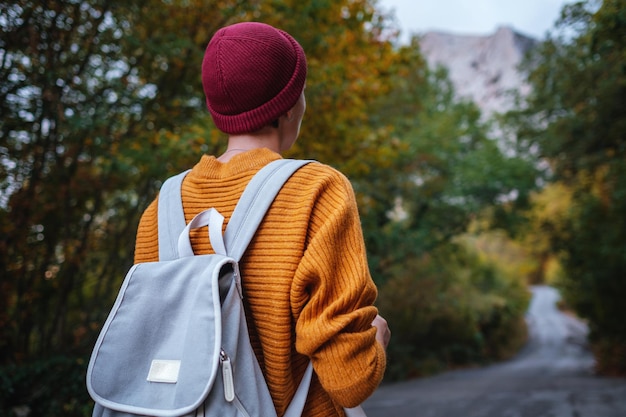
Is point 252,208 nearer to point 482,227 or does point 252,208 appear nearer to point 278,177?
point 278,177

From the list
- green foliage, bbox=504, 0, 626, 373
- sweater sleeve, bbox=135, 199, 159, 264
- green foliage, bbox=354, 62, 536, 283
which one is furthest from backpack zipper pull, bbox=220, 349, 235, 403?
green foliage, bbox=354, 62, 536, 283

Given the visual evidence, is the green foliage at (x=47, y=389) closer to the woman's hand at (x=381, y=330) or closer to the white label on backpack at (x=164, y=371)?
the white label on backpack at (x=164, y=371)

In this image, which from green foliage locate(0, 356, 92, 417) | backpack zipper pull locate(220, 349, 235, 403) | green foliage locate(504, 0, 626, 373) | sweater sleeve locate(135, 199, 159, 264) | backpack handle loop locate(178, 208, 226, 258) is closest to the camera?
backpack zipper pull locate(220, 349, 235, 403)

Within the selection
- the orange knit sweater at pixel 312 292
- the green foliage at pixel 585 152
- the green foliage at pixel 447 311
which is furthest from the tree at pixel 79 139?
the green foliage at pixel 447 311

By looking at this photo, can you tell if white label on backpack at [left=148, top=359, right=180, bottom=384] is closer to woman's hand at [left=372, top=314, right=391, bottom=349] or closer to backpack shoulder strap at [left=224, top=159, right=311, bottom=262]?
backpack shoulder strap at [left=224, top=159, right=311, bottom=262]

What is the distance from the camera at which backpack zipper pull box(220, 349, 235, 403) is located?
1.00 meters

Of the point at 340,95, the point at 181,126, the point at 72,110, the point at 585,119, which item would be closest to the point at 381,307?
the point at 585,119

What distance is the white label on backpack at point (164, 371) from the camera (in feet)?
3.40

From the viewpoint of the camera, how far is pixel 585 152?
10.2m

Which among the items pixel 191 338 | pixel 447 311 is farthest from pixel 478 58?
pixel 191 338

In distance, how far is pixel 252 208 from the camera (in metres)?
1.13

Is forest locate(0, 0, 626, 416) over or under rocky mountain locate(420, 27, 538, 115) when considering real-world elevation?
under

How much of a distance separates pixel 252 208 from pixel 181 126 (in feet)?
13.1

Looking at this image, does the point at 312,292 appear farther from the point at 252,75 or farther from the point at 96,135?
the point at 96,135
